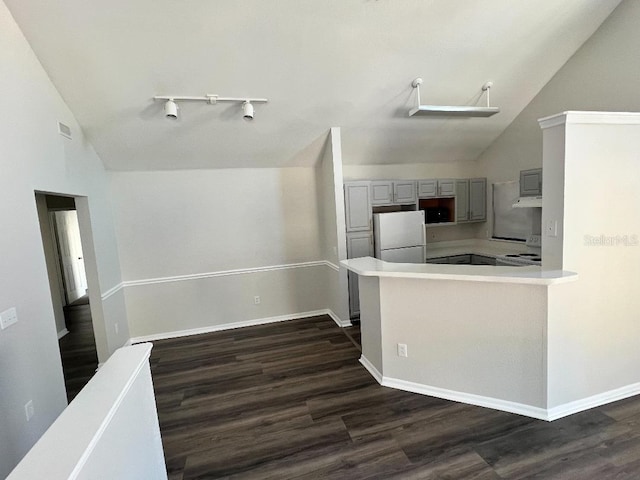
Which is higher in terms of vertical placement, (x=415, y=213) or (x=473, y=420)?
(x=415, y=213)

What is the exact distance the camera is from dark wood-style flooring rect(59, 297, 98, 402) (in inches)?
137

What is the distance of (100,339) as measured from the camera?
12.1 feet

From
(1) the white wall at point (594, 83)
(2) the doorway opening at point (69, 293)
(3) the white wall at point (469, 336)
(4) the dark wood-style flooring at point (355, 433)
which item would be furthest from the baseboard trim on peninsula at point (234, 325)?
(1) the white wall at point (594, 83)

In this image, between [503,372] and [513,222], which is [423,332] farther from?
[513,222]

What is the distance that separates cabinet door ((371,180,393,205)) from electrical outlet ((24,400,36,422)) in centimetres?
409

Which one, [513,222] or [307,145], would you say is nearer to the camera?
[307,145]

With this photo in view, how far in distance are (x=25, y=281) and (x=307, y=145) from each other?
3.28 meters

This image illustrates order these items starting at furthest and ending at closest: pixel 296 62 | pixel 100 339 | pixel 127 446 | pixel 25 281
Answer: pixel 100 339, pixel 296 62, pixel 25 281, pixel 127 446

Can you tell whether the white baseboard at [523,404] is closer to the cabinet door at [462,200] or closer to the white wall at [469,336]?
the white wall at [469,336]

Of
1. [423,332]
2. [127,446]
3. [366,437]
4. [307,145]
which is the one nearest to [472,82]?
[307,145]

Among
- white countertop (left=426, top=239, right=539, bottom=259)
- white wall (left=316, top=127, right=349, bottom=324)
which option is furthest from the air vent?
white countertop (left=426, top=239, right=539, bottom=259)

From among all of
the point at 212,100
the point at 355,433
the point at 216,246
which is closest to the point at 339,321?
the point at 216,246

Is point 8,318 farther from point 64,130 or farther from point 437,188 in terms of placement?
point 437,188

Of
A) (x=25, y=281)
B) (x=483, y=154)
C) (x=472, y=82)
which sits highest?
(x=472, y=82)
